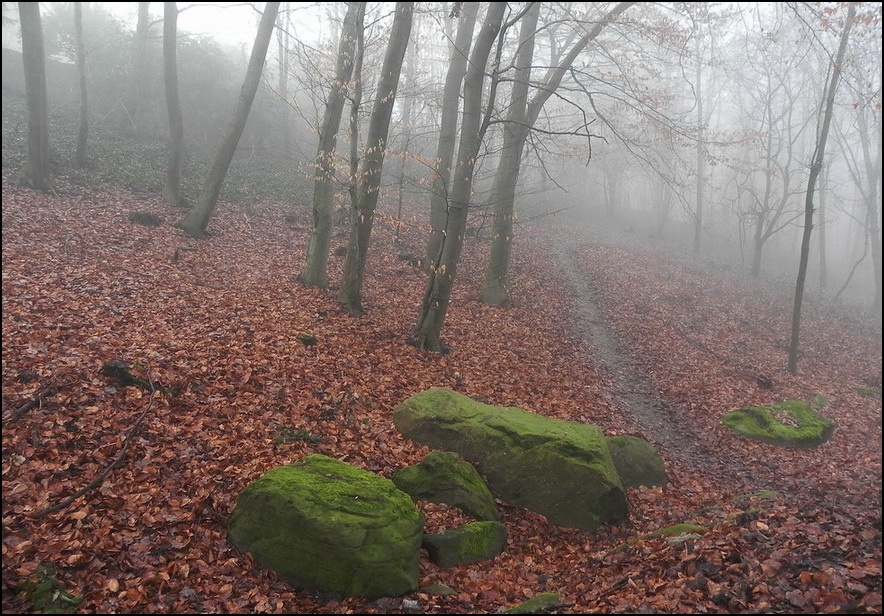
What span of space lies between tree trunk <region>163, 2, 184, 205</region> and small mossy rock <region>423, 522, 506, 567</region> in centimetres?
1378

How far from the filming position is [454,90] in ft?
48.3

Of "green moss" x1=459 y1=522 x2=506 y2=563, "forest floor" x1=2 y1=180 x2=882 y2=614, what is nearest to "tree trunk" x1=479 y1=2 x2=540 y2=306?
"forest floor" x1=2 y1=180 x2=882 y2=614

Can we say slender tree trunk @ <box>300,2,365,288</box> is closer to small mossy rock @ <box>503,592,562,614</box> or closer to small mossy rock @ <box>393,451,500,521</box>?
small mossy rock @ <box>393,451,500,521</box>

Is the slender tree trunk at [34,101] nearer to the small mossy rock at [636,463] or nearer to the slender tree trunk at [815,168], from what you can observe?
the small mossy rock at [636,463]

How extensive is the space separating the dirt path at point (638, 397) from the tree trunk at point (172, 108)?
12298mm

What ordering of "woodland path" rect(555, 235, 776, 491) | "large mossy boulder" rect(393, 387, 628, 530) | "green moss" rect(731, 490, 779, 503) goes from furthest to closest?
"woodland path" rect(555, 235, 776, 491)
"large mossy boulder" rect(393, 387, 628, 530)
"green moss" rect(731, 490, 779, 503)

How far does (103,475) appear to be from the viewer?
196 inches

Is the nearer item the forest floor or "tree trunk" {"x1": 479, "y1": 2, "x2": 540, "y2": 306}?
the forest floor

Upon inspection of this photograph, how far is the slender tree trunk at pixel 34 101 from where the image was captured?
12.4 m

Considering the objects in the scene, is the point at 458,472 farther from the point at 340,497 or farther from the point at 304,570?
the point at 304,570

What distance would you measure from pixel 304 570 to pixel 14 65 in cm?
2507

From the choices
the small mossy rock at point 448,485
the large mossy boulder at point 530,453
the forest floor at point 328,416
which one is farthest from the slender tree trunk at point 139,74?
the small mossy rock at point 448,485

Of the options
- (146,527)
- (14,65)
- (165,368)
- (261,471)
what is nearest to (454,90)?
(165,368)

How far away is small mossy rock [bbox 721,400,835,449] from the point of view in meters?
8.84
